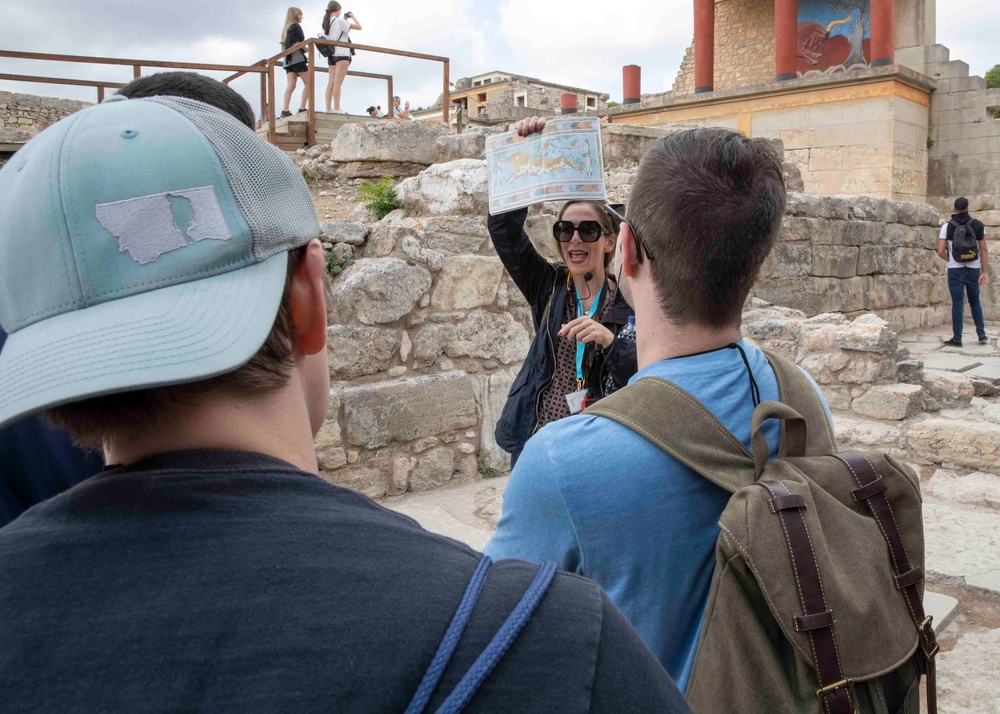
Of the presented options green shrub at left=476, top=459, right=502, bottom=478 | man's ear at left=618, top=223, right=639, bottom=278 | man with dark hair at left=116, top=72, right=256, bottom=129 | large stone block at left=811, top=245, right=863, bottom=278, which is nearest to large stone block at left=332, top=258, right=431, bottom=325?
green shrub at left=476, top=459, right=502, bottom=478

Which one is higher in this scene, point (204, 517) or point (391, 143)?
point (391, 143)

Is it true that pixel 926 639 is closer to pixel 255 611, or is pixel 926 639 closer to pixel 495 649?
pixel 495 649

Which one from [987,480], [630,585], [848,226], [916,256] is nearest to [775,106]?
[916,256]

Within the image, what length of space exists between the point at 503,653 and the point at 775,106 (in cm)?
1469

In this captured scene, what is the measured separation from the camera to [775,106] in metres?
13.5

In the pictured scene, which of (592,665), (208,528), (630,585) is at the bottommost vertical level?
(630,585)

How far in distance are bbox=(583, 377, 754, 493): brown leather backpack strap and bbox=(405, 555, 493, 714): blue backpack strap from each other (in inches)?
23.1

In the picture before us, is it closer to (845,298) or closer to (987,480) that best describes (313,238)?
(987,480)

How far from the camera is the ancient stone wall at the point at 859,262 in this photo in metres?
8.09

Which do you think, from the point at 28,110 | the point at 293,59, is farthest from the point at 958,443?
the point at 28,110

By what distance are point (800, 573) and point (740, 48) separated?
66.3 ft

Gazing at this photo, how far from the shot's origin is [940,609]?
274cm

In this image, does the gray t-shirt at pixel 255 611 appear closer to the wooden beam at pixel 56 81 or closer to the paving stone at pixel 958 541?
the paving stone at pixel 958 541

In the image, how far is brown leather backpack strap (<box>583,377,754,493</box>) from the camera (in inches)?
43.2
